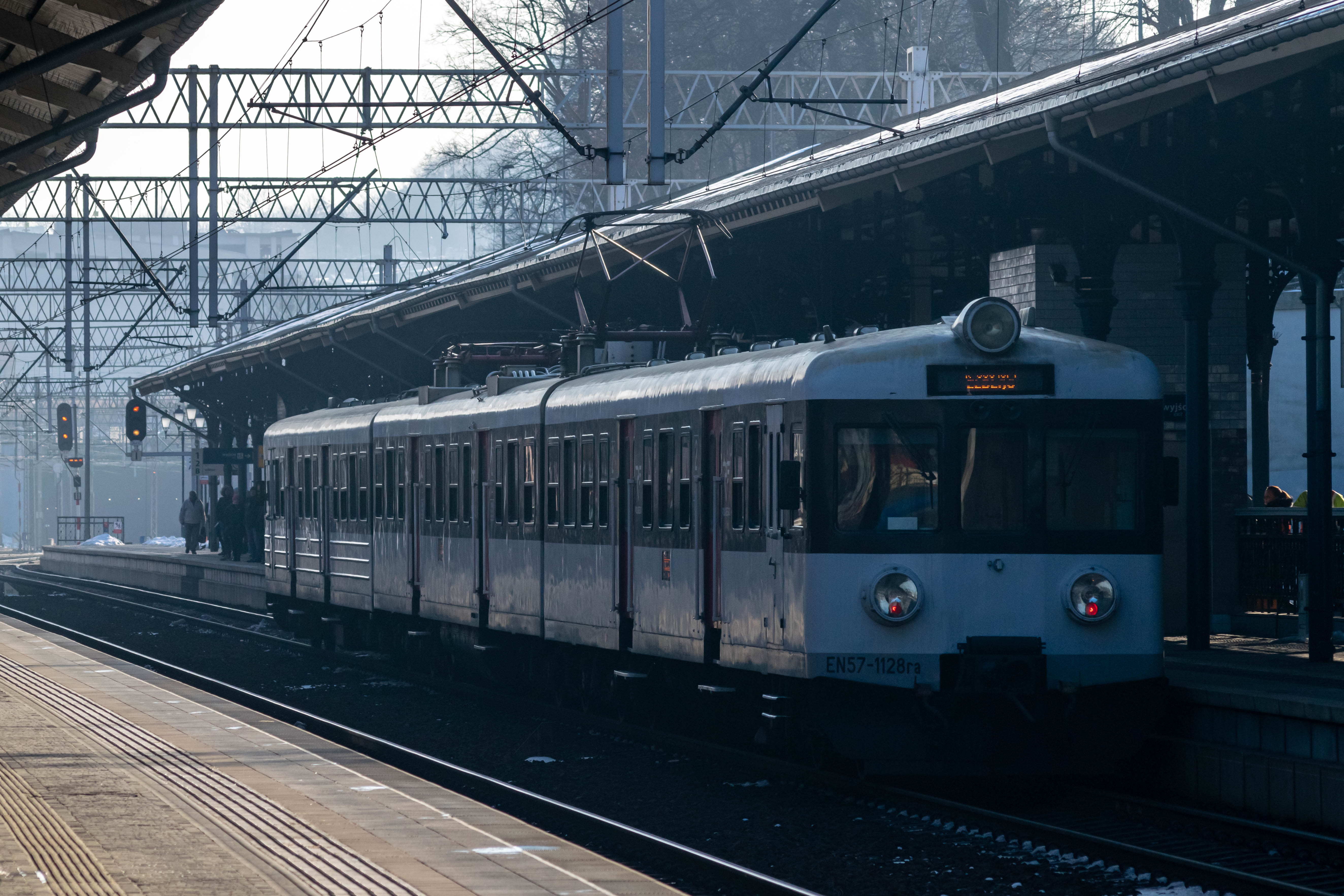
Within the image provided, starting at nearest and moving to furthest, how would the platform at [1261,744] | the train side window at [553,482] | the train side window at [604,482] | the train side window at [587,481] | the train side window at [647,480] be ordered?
the platform at [1261,744] → the train side window at [647,480] → the train side window at [604,482] → the train side window at [587,481] → the train side window at [553,482]

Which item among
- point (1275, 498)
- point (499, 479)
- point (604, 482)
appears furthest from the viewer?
point (1275, 498)

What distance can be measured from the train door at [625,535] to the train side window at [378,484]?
7.21m

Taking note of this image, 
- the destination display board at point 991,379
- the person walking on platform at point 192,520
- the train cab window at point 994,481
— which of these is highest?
the destination display board at point 991,379

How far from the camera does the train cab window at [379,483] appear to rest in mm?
22094

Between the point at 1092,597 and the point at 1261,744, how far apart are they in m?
1.29

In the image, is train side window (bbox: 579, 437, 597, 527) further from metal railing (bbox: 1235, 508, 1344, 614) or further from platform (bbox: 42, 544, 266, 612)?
platform (bbox: 42, 544, 266, 612)

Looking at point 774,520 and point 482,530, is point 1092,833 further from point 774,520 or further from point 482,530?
point 482,530

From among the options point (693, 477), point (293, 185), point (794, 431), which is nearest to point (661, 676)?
point (693, 477)

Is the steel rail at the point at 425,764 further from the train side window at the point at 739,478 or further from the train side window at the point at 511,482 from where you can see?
the train side window at the point at 511,482

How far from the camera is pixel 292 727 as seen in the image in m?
15.2

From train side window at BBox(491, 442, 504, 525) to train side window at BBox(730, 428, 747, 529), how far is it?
5130mm

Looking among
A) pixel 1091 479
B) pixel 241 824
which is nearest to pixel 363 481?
pixel 1091 479

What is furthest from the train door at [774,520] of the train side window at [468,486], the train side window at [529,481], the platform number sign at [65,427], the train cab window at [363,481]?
the platform number sign at [65,427]

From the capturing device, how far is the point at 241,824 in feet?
32.7
